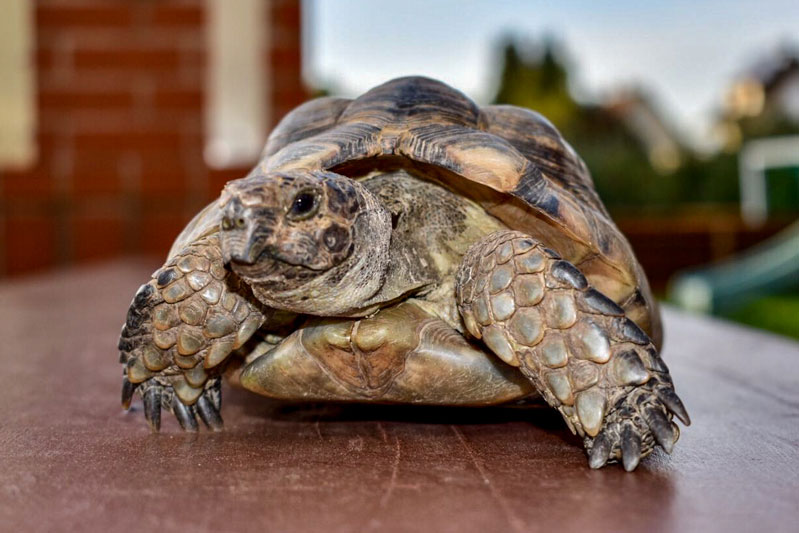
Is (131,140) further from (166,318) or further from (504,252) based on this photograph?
(504,252)

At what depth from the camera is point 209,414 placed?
5.73ft

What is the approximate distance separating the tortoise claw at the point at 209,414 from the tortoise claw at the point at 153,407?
87 millimetres

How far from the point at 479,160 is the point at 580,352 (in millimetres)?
486

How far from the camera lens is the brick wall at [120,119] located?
8719 mm

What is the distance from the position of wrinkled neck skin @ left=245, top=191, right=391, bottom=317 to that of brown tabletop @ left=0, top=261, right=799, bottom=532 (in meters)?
0.27

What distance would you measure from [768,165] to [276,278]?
11965mm

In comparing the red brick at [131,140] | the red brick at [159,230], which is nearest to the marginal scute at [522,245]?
the red brick at [159,230]

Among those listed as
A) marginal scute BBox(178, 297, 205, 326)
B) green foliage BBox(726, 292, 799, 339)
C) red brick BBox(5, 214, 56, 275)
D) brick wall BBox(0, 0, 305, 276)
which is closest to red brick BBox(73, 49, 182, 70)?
brick wall BBox(0, 0, 305, 276)

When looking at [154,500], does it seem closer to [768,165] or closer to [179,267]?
[179,267]

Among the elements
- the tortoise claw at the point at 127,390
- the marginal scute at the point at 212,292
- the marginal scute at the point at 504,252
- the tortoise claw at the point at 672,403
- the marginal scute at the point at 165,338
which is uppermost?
the marginal scute at the point at 504,252

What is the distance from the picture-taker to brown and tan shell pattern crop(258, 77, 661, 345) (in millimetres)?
1683

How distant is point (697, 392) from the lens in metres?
2.13

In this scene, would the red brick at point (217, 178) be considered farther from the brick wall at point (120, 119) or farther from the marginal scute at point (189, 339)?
the marginal scute at point (189, 339)

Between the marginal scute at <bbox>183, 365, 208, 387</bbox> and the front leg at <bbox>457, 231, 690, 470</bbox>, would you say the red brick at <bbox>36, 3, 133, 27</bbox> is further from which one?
the front leg at <bbox>457, 231, 690, 470</bbox>
